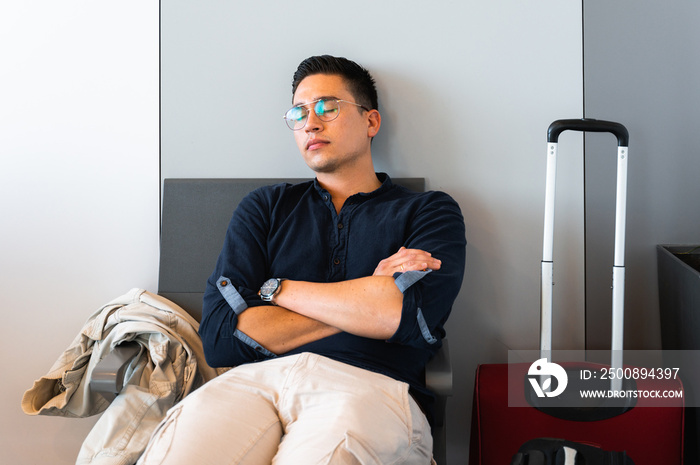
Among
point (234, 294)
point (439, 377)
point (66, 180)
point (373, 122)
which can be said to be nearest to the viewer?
point (439, 377)

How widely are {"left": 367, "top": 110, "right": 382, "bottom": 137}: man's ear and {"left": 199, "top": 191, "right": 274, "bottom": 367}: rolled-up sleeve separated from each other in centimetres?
49

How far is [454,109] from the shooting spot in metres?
1.99

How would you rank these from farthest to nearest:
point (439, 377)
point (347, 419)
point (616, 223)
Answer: point (616, 223) < point (439, 377) < point (347, 419)

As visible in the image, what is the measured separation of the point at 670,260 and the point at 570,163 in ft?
1.48

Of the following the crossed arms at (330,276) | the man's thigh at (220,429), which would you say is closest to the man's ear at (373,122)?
the crossed arms at (330,276)

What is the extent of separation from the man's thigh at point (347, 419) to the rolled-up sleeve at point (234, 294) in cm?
19

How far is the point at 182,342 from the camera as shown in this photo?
5.71 feet

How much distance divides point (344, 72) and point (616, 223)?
95 centimetres

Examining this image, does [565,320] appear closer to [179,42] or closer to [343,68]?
[343,68]

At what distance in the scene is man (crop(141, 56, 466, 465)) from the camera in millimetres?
1257

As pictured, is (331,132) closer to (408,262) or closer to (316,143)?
(316,143)

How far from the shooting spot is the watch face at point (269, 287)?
153cm

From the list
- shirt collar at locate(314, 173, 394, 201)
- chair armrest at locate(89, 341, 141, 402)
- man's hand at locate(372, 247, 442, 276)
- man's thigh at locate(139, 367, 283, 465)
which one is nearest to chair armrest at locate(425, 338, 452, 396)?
man's hand at locate(372, 247, 442, 276)

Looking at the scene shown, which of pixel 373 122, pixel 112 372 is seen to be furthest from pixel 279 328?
pixel 373 122
